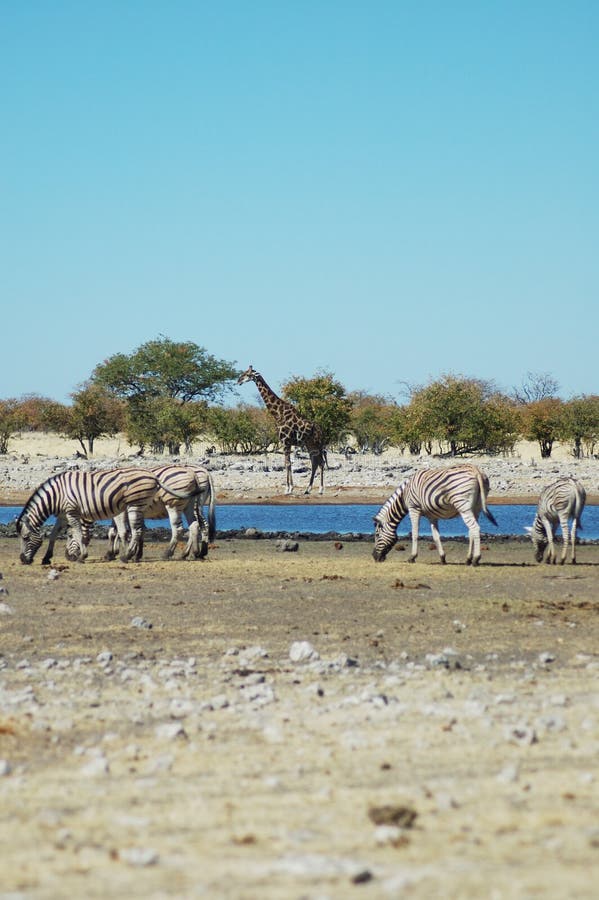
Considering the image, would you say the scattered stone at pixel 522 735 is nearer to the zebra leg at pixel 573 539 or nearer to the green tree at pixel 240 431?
the zebra leg at pixel 573 539

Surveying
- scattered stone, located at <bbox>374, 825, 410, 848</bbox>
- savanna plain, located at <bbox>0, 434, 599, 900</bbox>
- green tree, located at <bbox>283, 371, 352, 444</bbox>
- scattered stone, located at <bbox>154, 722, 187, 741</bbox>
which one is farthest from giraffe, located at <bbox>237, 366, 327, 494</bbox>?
scattered stone, located at <bbox>374, 825, 410, 848</bbox>

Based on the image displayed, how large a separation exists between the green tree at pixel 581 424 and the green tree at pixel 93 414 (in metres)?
28.1

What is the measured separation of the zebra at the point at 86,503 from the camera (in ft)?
70.6

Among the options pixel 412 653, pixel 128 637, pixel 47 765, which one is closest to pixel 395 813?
pixel 47 765

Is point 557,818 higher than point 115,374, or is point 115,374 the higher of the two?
point 115,374

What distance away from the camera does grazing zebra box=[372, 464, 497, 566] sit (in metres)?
21.4

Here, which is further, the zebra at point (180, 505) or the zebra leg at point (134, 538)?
the zebra at point (180, 505)

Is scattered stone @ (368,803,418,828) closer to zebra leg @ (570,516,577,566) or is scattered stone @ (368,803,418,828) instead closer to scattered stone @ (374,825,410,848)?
scattered stone @ (374,825,410,848)

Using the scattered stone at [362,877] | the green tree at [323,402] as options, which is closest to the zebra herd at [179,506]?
the scattered stone at [362,877]

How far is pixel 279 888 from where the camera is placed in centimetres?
485

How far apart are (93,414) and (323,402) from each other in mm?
20168

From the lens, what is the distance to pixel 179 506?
22.5 m

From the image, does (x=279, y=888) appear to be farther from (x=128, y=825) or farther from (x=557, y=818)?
(x=557, y=818)

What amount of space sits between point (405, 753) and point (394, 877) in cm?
229
